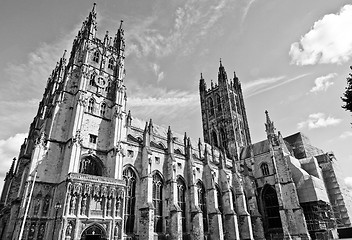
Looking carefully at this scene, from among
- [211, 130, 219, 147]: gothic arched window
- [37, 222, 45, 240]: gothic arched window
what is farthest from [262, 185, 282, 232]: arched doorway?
[37, 222, 45, 240]: gothic arched window

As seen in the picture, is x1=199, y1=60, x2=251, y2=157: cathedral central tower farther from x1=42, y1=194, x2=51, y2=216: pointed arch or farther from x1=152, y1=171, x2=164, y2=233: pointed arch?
x1=42, y1=194, x2=51, y2=216: pointed arch

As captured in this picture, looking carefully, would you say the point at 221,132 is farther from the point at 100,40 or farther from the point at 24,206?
the point at 24,206

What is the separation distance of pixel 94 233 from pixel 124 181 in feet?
17.5

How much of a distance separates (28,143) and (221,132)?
40137 millimetres

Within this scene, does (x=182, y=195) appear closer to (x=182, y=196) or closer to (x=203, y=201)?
(x=182, y=196)

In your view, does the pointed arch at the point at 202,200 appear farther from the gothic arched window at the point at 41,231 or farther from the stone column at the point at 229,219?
the gothic arched window at the point at 41,231

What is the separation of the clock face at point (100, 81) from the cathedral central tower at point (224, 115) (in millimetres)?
30771

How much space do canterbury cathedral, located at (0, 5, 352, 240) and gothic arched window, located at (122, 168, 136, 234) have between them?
5.2 inches

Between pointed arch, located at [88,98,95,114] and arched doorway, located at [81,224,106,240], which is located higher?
pointed arch, located at [88,98,95,114]

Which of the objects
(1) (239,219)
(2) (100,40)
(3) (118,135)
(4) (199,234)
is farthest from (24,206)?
(1) (239,219)

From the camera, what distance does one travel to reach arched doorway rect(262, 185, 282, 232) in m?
37.7

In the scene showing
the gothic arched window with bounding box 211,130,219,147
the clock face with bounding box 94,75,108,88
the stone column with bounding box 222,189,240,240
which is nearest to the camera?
the clock face with bounding box 94,75,108,88

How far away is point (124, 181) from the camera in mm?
24047

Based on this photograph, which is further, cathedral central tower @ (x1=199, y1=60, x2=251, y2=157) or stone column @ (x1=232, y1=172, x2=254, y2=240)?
cathedral central tower @ (x1=199, y1=60, x2=251, y2=157)
